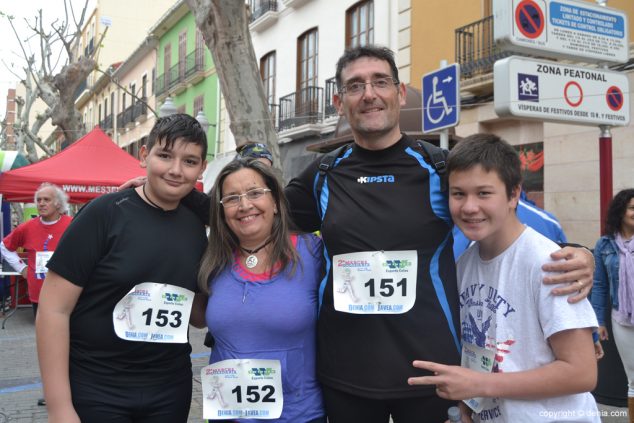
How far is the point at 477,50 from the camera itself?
34.2ft

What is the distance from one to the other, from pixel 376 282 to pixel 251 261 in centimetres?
54

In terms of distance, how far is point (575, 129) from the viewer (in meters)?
9.13

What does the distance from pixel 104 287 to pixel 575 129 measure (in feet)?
28.8

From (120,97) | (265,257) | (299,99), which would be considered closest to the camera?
(265,257)

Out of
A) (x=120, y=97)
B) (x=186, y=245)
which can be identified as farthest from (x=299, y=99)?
(x=120, y=97)

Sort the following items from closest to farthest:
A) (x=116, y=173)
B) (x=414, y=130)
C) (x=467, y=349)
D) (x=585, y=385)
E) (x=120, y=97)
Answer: (x=585, y=385), (x=467, y=349), (x=414, y=130), (x=116, y=173), (x=120, y=97)

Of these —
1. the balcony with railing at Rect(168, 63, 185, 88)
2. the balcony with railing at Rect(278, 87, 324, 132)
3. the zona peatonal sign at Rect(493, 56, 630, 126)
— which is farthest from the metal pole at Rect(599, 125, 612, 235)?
the balcony with railing at Rect(168, 63, 185, 88)

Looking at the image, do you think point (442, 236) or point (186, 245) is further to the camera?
point (186, 245)

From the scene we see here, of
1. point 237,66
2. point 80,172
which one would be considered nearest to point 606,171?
point 237,66

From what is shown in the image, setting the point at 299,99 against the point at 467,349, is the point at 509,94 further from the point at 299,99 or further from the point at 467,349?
the point at 299,99

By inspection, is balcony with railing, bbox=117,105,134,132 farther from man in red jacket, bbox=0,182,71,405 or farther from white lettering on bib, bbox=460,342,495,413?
white lettering on bib, bbox=460,342,495,413

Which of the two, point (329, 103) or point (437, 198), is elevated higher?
point (329, 103)

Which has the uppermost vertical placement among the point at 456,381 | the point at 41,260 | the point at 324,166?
the point at 324,166

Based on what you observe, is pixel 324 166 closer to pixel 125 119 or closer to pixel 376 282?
pixel 376 282
